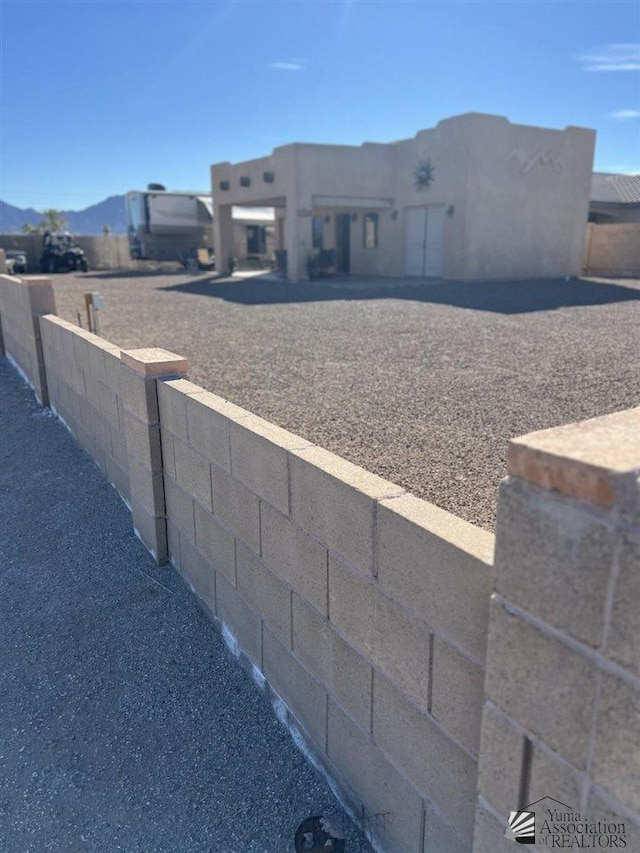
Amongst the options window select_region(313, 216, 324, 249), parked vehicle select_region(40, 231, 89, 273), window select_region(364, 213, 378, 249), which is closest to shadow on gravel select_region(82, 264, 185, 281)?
parked vehicle select_region(40, 231, 89, 273)

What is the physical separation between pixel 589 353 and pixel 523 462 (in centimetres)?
770

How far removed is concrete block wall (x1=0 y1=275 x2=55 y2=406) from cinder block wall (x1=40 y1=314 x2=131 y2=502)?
10.8 inches

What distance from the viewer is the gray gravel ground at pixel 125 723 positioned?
2814mm

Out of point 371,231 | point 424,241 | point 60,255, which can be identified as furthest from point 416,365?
point 60,255

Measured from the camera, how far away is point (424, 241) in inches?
913

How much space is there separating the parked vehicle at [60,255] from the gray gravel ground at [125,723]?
29.7m

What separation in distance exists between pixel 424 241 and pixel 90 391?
18784 mm

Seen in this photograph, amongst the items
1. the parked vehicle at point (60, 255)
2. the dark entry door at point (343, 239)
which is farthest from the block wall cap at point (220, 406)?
the parked vehicle at point (60, 255)

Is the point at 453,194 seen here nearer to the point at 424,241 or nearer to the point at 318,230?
the point at 424,241

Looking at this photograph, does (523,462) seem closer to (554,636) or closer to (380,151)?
(554,636)

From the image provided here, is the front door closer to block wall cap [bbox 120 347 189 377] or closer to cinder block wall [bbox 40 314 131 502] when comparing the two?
cinder block wall [bbox 40 314 131 502]

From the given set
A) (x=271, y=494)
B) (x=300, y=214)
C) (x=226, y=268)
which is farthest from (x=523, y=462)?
(x=226, y=268)

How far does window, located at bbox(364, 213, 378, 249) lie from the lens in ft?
82.8

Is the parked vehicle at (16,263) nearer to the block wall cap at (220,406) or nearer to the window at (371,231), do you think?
the window at (371,231)
